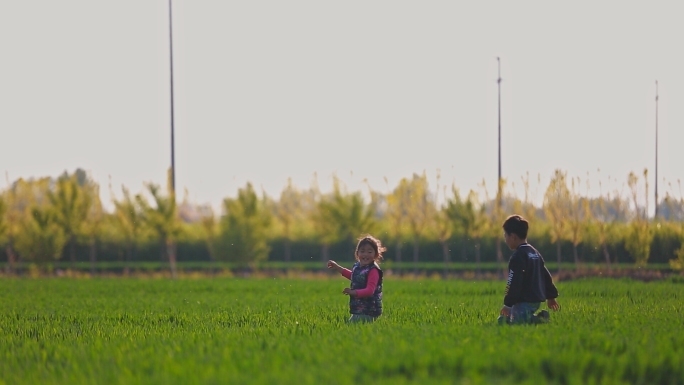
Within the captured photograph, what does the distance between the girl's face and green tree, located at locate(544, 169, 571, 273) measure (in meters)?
24.9

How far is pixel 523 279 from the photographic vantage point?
987cm

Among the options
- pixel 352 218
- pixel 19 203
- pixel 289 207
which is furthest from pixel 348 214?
pixel 19 203

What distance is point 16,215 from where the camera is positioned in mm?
40781

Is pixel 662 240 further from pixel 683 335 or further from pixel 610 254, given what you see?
pixel 683 335

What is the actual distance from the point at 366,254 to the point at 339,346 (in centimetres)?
202

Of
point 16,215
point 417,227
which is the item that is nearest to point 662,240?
point 417,227

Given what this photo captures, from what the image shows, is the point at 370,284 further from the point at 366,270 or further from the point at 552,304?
the point at 552,304

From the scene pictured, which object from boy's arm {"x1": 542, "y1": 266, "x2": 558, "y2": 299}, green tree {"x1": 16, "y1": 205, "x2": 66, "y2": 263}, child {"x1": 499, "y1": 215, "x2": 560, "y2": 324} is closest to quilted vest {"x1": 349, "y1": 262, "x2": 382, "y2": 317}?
child {"x1": 499, "y1": 215, "x2": 560, "y2": 324}

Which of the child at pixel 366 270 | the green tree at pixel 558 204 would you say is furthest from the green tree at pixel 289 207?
the child at pixel 366 270

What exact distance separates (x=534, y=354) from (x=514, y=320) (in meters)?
2.71

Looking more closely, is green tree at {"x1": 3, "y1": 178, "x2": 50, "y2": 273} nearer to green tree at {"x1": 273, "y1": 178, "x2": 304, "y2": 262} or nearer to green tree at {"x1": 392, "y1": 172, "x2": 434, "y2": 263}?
green tree at {"x1": 273, "y1": 178, "x2": 304, "y2": 262}

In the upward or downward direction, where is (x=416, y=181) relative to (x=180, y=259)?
upward

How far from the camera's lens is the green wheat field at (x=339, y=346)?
7.26 meters

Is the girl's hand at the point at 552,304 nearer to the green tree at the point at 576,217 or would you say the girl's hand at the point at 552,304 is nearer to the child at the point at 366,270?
the child at the point at 366,270
